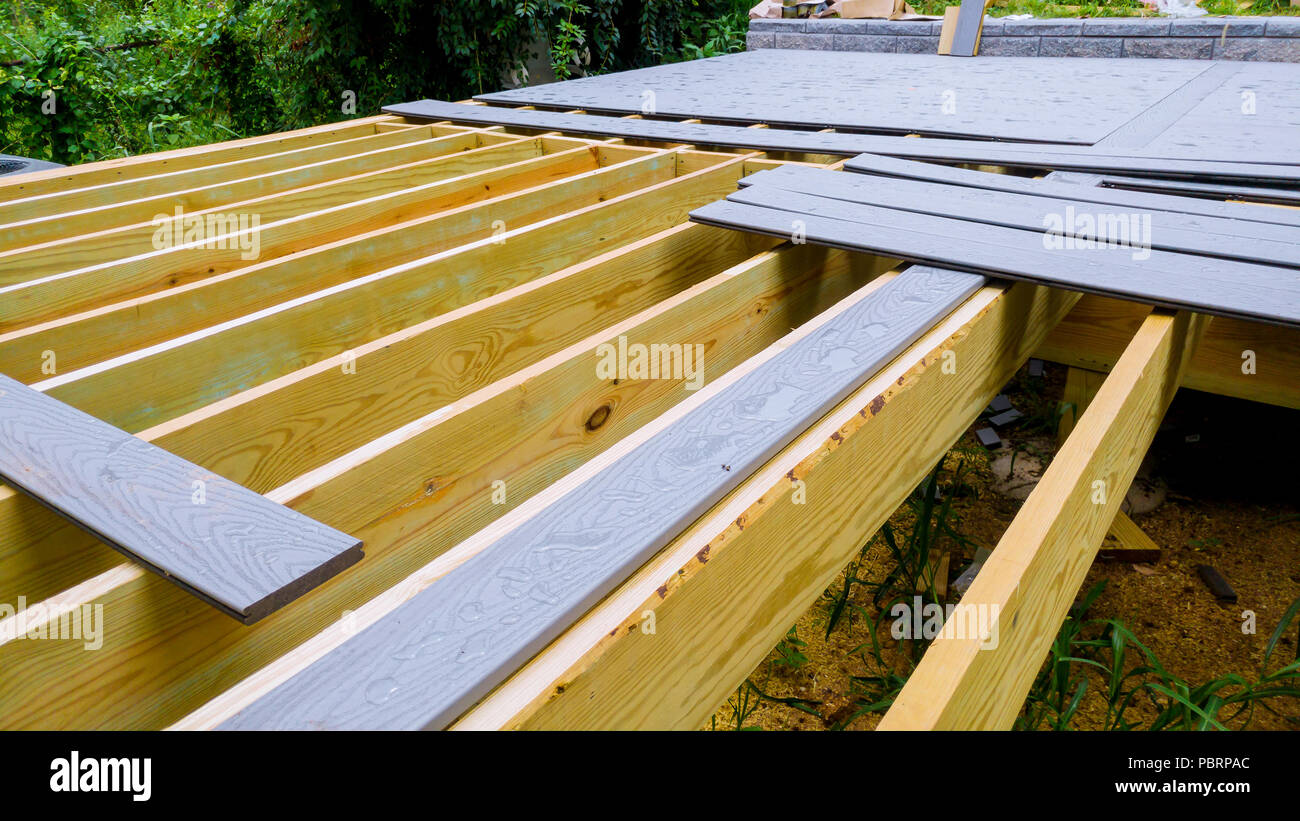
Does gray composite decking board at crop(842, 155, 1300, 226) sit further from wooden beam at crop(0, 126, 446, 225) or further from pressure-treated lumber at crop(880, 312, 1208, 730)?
wooden beam at crop(0, 126, 446, 225)

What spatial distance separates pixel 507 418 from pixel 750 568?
0.51m

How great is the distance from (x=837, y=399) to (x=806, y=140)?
6.23 ft

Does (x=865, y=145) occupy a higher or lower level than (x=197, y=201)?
higher

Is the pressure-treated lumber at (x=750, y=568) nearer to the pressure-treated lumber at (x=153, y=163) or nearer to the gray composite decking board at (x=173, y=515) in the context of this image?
the gray composite decking board at (x=173, y=515)

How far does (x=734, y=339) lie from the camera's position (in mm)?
1898

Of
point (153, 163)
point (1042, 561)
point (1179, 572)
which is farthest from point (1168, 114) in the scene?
point (153, 163)

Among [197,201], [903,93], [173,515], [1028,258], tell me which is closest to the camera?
[173,515]

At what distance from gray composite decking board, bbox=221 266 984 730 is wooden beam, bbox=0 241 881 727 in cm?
28

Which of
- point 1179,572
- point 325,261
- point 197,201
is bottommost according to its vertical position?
point 1179,572

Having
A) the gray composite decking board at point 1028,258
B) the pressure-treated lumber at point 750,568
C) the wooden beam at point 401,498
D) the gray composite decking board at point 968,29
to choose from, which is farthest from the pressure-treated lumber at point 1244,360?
the gray composite decking board at point 968,29

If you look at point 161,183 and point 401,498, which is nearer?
point 401,498

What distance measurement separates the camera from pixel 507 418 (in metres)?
1.40

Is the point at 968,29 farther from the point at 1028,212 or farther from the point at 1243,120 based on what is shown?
the point at 1028,212
